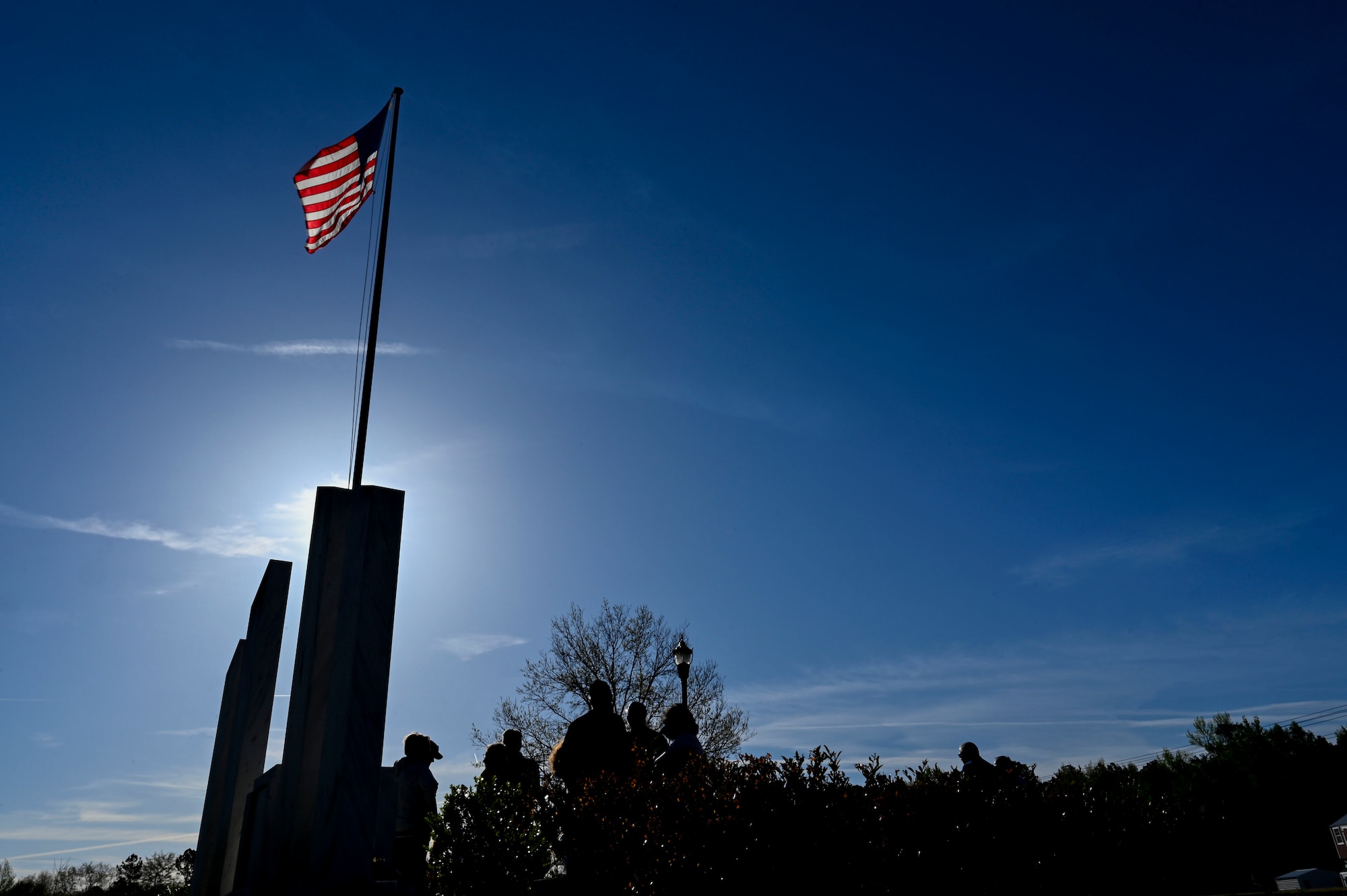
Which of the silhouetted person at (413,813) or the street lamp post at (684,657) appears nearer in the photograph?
the silhouetted person at (413,813)

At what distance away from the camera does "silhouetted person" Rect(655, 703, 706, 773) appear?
277 inches

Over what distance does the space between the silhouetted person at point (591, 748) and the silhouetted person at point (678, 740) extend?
0.50m

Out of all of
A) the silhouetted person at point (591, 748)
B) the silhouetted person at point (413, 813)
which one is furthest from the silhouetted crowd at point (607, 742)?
the silhouetted person at point (413, 813)

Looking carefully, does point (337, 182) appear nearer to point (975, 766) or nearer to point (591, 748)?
point (591, 748)

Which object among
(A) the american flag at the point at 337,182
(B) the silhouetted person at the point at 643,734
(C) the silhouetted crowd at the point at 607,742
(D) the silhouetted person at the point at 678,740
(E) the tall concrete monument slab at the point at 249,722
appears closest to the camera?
(E) the tall concrete monument slab at the point at 249,722

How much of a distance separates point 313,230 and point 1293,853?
8686cm

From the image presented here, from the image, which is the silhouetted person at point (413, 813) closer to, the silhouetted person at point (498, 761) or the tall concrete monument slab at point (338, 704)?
the silhouetted person at point (498, 761)

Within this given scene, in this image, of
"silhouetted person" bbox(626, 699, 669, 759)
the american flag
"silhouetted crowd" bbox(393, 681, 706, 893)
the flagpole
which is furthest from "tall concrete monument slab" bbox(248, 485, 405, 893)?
the american flag

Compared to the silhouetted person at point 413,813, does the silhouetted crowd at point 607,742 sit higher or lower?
higher

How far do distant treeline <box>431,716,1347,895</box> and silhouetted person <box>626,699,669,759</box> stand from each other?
1369 mm

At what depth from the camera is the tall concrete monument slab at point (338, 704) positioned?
3.97m

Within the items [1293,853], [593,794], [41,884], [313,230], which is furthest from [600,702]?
[1293,853]

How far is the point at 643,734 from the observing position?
8.62m

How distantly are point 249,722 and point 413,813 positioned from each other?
1943 millimetres
